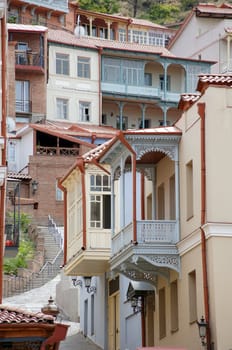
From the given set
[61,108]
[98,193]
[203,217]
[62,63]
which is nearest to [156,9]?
[62,63]

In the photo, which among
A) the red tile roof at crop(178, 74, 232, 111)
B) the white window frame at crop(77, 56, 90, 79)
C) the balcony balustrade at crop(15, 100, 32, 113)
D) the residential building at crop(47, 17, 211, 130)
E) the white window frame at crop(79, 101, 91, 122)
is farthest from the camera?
the white window frame at crop(77, 56, 90, 79)

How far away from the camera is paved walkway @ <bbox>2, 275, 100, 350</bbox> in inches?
1811

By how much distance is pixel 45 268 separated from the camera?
63.4 m

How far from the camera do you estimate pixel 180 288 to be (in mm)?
Answer: 34844

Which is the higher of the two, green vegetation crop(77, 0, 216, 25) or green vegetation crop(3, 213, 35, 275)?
green vegetation crop(77, 0, 216, 25)

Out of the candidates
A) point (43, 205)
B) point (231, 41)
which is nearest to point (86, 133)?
point (43, 205)

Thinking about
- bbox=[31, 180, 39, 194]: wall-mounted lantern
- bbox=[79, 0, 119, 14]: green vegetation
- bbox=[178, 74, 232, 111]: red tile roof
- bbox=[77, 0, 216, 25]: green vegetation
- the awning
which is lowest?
the awning

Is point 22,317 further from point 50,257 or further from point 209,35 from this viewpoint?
point 209,35

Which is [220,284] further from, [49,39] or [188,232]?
[49,39]

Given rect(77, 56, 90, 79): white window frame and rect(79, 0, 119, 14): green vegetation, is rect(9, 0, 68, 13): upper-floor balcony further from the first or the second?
rect(79, 0, 119, 14): green vegetation

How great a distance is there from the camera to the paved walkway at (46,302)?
46.0 m

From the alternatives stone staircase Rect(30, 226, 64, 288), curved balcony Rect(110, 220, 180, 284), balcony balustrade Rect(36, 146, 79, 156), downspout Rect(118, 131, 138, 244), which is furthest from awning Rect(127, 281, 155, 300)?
balcony balustrade Rect(36, 146, 79, 156)

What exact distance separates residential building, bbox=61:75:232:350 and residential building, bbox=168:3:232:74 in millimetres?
48906

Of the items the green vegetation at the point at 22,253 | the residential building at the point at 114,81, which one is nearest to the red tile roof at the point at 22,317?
the green vegetation at the point at 22,253
